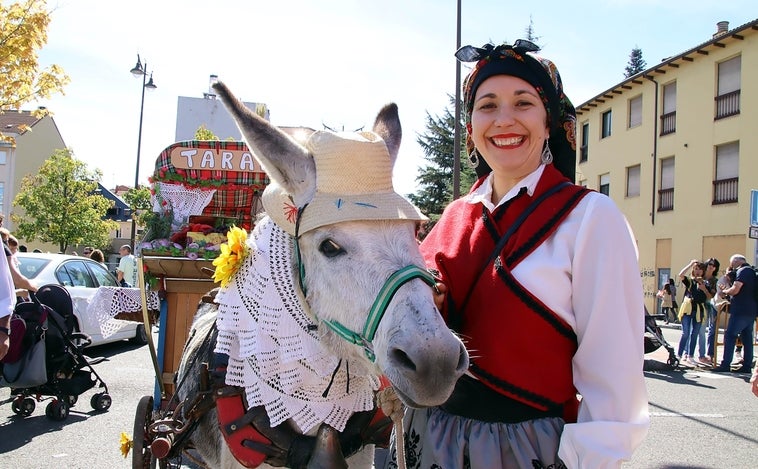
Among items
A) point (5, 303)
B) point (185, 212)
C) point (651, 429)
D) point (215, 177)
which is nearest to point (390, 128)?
point (215, 177)

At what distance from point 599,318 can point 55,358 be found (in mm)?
6577

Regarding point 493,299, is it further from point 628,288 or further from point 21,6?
point 21,6

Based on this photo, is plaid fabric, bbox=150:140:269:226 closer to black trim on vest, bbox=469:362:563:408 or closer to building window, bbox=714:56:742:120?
black trim on vest, bbox=469:362:563:408

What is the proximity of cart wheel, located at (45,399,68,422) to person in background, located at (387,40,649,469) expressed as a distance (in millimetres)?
5741

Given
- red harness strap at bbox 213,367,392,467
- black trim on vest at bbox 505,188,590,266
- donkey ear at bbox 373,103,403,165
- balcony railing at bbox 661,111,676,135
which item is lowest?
red harness strap at bbox 213,367,392,467

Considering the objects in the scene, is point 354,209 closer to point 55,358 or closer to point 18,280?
point 55,358

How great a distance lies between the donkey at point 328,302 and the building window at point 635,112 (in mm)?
26460

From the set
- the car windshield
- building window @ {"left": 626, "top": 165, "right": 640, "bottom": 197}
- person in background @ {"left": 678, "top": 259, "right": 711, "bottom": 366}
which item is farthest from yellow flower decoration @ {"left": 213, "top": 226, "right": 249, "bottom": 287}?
building window @ {"left": 626, "top": 165, "right": 640, "bottom": 197}

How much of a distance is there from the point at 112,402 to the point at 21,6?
23.6 ft

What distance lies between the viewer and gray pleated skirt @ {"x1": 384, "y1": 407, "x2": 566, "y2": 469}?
171 cm

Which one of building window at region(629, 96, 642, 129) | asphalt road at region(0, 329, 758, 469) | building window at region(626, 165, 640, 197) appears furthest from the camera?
building window at region(626, 165, 640, 197)

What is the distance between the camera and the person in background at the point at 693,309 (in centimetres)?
1080

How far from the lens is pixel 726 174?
2091 cm

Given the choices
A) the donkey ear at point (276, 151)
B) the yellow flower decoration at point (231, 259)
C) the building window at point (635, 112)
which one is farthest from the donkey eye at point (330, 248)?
the building window at point (635, 112)
